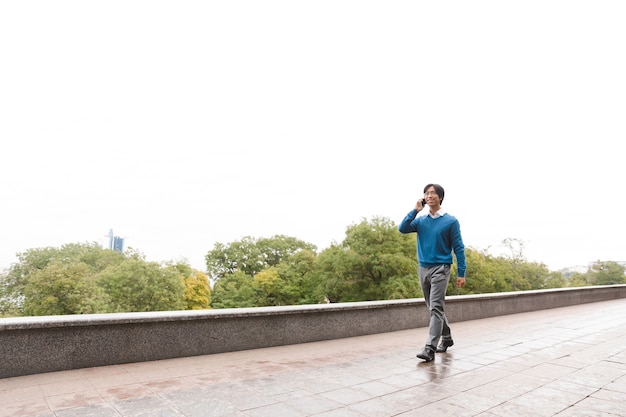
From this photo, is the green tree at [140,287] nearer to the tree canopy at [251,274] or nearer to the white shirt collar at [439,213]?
the tree canopy at [251,274]

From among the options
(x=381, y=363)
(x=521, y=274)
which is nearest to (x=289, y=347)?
(x=381, y=363)

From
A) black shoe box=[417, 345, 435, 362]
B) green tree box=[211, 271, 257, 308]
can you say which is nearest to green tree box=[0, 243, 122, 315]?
green tree box=[211, 271, 257, 308]

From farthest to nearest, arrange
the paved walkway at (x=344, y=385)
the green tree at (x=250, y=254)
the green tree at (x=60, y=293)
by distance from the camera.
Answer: the green tree at (x=250, y=254), the green tree at (x=60, y=293), the paved walkway at (x=344, y=385)

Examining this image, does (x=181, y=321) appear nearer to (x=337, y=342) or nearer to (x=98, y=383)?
(x=98, y=383)

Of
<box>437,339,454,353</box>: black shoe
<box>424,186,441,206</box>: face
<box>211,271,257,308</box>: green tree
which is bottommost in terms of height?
<box>211,271,257,308</box>: green tree

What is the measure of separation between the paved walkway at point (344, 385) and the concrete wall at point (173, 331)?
14 cm

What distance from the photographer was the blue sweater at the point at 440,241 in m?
4.70

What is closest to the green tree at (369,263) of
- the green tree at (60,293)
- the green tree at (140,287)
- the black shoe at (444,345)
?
the green tree at (140,287)

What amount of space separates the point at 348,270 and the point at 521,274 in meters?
30.3

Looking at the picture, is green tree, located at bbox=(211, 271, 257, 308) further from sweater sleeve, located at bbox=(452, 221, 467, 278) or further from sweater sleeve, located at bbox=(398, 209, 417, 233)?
sweater sleeve, located at bbox=(452, 221, 467, 278)

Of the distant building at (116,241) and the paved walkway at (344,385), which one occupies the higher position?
the distant building at (116,241)

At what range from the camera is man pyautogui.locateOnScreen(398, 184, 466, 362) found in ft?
15.2

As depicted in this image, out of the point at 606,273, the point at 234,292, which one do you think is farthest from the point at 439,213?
Answer: the point at 606,273

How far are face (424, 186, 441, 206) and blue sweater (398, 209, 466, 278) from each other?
0.20 m
